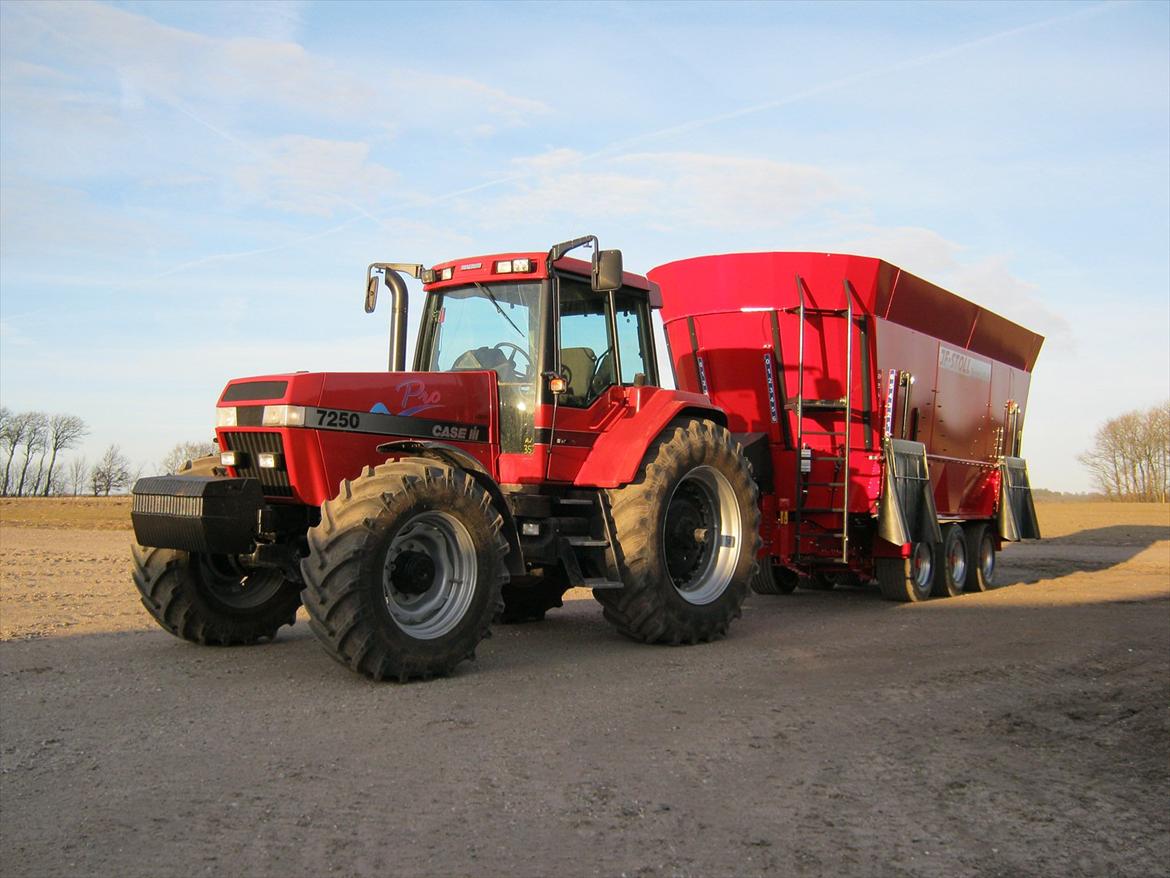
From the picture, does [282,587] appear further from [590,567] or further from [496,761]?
[496,761]

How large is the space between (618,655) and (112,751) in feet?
12.9

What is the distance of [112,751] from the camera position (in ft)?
16.5

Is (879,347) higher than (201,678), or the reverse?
(879,347)

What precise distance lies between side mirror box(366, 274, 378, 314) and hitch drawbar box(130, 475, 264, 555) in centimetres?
202

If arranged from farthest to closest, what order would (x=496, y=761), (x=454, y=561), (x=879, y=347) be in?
(x=879, y=347) < (x=454, y=561) < (x=496, y=761)

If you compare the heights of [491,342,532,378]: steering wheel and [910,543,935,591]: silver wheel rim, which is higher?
[491,342,532,378]: steering wheel

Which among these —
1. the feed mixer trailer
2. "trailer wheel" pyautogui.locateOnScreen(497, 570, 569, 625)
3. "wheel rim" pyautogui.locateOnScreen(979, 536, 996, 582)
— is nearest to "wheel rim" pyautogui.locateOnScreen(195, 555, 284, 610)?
"trailer wheel" pyautogui.locateOnScreen(497, 570, 569, 625)

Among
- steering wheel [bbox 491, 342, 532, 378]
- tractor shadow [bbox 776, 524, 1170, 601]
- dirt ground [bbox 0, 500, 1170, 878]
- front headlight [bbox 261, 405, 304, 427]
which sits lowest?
tractor shadow [bbox 776, 524, 1170, 601]

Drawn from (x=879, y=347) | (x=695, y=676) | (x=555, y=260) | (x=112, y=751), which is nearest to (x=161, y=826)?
(x=112, y=751)

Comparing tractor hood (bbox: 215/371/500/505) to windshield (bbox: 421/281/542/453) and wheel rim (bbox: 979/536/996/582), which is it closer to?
windshield (bbox: 421/281/542/453)

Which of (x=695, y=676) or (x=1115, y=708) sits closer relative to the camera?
(x=1115, y=708)

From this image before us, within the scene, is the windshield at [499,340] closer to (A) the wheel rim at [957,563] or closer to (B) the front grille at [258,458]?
(B) the front grille at [258,458]

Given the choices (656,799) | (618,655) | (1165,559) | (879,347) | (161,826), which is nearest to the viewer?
(161,826)

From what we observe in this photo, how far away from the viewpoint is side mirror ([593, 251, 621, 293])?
7664mm
